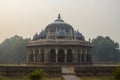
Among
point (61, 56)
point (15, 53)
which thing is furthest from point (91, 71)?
point (15, 53)

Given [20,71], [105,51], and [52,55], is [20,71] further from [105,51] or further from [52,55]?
[105,51]

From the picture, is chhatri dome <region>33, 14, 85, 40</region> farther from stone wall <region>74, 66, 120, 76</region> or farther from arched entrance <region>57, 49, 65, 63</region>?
stone wall <region>74, 66, 120, 76</region>

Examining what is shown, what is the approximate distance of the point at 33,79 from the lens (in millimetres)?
19578

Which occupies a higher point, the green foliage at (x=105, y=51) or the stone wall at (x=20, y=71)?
the green foliage at (x=105, y=51)

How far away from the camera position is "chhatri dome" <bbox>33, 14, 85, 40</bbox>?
39781 millimetres

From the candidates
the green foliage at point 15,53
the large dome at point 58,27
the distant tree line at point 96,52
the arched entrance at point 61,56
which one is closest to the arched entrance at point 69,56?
the arched entrance at point 61,56

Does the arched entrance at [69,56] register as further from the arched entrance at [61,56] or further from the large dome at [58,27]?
the large dome at [58,27]

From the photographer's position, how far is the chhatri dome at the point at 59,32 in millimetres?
39781

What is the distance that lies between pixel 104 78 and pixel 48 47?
12944 millimetres

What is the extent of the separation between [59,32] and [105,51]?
101 feet

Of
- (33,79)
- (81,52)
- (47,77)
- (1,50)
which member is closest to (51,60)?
(81,52)

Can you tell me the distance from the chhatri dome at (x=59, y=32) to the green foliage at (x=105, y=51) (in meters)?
25.5

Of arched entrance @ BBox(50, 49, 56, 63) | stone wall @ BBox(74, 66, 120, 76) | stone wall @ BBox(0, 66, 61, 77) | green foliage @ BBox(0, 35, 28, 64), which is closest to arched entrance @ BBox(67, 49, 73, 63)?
arched entrance @ BBox(50, 49, 56, 63)

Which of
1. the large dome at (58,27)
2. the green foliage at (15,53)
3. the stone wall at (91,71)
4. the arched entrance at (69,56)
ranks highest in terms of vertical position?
the large dome at (58,27)
